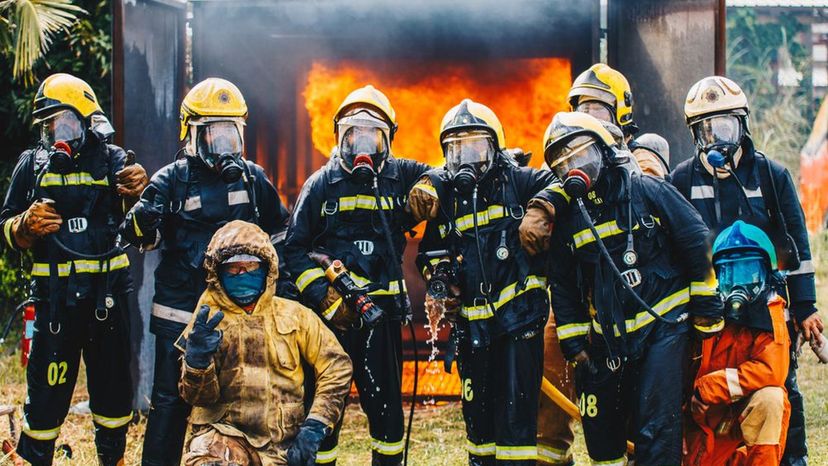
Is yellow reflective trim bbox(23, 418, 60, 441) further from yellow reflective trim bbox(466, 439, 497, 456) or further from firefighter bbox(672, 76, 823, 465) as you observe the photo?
firefighter bbox(672, 76, 823, 465)

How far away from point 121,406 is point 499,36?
468cm

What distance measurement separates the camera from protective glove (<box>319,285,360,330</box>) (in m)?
5.91

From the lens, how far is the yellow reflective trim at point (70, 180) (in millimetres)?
6449

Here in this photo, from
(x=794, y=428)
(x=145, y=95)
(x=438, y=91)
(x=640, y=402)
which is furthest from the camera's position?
(x=438, y=91)

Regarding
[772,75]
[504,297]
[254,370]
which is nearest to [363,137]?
[504,297]

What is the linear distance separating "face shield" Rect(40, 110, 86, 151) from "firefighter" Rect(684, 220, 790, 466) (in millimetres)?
3921

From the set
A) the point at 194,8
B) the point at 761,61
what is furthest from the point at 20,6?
the point at 761,61

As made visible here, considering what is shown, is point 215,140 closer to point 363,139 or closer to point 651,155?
point 363,139

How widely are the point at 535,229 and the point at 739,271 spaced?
3.75 ft

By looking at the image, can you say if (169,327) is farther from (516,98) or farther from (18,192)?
(516,98)

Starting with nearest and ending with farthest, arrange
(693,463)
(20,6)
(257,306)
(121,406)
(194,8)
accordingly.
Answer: (257,306) → (693,463) → (121,406) → (20,6) → (194,8)

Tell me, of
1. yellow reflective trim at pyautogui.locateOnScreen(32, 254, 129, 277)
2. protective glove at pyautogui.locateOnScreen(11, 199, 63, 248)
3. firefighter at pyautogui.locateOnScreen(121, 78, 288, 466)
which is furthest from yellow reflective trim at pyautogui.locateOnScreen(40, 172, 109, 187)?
firefighter at pyautogui.locateOnScreen(121, 78, 288, 466)

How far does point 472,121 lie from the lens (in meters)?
5.77

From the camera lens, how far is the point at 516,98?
922 cm
